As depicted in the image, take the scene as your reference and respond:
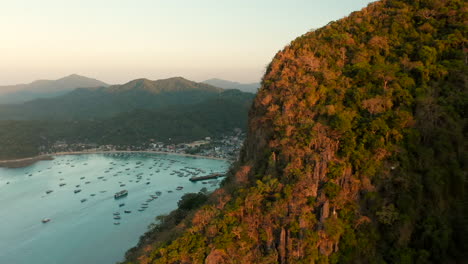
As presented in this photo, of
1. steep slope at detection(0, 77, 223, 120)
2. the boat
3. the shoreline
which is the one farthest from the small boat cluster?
steep slope at detection(0, 77, 223, 120)

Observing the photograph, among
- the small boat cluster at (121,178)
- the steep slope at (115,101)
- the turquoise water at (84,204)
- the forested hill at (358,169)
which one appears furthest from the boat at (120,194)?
the steep slope at (115,101)

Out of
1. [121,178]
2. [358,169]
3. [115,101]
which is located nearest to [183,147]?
[121,178]

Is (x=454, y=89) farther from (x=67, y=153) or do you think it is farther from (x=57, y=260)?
(x=67, y=153)

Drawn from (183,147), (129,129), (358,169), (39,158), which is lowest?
(39,158)

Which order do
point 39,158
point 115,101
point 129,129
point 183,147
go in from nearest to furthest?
point 39,158
point 183,147
point 129,129
point 115,101

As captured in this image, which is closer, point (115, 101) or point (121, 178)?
point (121, 178)

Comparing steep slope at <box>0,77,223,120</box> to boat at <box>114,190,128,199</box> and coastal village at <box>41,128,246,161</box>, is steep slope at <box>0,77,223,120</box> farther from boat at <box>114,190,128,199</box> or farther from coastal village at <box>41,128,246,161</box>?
boat at <box>114,190,128,199</box>

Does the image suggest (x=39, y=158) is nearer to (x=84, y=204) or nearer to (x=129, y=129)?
(x=129, y=129)
